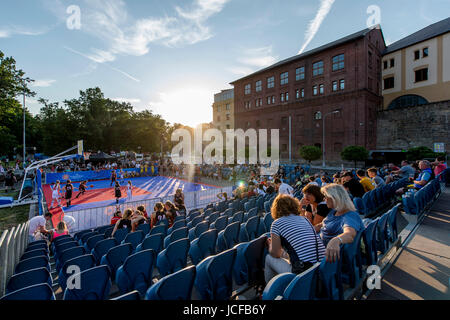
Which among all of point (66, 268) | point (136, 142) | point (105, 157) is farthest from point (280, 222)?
point (136, 142)

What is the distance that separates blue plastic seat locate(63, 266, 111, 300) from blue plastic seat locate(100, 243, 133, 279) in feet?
3.65

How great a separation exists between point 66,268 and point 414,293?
19.0ft

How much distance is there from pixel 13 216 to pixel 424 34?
188 ft

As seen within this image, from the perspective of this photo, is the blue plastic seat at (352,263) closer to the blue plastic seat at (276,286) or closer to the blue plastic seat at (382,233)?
the blue plastic seat at (382,233)

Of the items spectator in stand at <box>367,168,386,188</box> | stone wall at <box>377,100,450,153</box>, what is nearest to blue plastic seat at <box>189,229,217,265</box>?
spectator in stand at <box>367,168,386,188</box>

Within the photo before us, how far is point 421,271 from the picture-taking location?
4.16 metres

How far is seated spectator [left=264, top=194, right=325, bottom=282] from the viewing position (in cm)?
291

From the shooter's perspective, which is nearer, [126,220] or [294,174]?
[126,220]

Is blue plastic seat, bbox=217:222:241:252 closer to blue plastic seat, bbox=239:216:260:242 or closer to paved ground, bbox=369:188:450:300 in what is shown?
blue plastic seat, bbox=239:216:260:242

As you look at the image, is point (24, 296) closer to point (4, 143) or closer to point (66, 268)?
point (66, 268)

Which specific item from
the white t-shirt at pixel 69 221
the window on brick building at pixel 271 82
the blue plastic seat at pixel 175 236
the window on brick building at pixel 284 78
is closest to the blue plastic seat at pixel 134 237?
the blue plastic seat at pixel 175 236

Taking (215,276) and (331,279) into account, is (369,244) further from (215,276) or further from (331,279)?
(215,276)

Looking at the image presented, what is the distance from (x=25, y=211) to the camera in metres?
15.1

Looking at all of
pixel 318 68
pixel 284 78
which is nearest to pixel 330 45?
pixel 318 68
